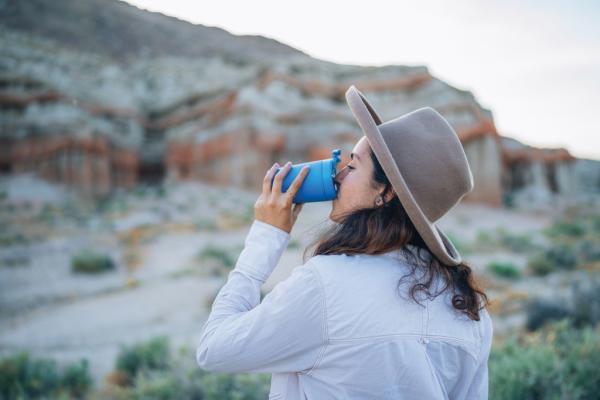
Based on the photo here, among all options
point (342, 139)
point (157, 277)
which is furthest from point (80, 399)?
point (342, 139)

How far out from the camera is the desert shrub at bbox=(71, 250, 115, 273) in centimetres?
1110

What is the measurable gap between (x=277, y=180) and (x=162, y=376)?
345 cm

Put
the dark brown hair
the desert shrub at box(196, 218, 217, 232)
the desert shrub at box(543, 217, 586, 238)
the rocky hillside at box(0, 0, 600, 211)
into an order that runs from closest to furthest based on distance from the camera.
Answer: the dark brown hair
the desert shrub at box(543, 217, 586, 238)
the desert shrub at box(196, 218, 217, 232)
the rocky hillside at box(0, 0, 600, 211)

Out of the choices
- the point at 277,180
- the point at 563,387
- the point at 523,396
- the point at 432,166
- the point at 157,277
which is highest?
the point at 432,166

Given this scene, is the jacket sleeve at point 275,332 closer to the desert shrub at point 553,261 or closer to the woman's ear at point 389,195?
the woman's ear at point 389,195

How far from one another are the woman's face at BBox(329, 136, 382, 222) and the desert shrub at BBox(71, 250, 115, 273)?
1151cm

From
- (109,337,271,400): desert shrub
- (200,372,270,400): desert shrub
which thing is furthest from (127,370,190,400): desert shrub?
(200,372,270,400): desert shrub

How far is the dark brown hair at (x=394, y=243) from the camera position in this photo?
49.4 inches

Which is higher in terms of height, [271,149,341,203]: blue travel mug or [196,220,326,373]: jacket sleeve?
[271,149,341,203]: blue travel mug

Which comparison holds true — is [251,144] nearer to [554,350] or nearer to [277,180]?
[554,350]

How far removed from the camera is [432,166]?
129 cm

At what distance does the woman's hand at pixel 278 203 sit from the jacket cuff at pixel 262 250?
22 millimetres

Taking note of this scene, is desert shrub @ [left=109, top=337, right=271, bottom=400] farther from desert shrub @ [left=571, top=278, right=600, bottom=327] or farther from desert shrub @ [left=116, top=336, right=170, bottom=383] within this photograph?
desert shrub @ [left=571, top=278, right=600, bottom=327]

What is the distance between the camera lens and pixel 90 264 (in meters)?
11.2
